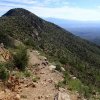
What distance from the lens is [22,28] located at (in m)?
56.9

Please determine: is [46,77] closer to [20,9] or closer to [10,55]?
[10,55]

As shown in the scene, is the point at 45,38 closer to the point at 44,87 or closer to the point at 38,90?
the point at 44,87

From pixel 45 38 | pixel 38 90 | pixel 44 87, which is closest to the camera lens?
pixel 38 90

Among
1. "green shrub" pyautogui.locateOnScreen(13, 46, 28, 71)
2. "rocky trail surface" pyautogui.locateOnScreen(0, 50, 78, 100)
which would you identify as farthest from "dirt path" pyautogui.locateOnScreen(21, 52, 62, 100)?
"green shrub" pyautogui.locateOnScreen(13, 46, 28, 71)

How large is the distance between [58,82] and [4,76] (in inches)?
169

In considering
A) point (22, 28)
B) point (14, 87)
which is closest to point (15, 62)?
point (14, 87)

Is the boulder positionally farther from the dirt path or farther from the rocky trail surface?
the dirt path

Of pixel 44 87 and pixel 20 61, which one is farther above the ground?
pixel 20 61

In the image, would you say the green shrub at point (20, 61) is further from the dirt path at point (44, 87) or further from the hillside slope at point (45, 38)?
the hillside slope at point (45, 38)

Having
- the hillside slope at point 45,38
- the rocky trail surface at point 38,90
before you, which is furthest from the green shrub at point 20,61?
the hillside slope at point 45,38

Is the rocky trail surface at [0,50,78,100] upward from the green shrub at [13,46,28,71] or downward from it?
downward

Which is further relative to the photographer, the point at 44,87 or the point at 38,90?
the point at 44,87

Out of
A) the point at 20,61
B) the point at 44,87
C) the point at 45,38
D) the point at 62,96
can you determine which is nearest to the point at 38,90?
the point at 44,87

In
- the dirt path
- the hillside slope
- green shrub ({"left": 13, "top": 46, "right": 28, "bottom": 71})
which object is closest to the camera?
the dirt path
